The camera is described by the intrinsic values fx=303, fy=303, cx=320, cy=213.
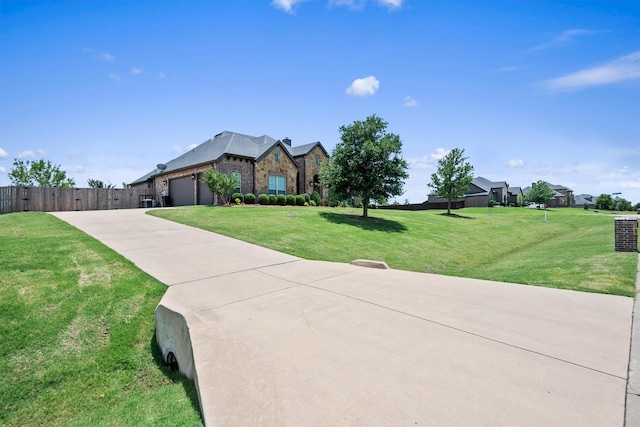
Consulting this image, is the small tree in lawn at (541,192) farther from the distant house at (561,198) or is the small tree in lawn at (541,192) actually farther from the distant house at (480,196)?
the distant house at (561,198)

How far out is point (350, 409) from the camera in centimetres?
243

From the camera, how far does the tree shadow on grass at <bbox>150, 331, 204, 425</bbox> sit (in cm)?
294

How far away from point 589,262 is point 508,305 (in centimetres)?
524

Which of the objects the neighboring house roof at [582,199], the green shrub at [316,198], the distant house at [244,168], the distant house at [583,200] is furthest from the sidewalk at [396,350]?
the neighboring house roof at [582,199]

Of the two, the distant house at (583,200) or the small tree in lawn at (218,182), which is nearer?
the small tree in lawn at (218,182)

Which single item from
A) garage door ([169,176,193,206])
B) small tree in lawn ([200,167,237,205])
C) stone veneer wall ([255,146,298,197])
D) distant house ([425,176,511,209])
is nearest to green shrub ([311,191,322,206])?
stone veneer wall ([255,146,298,197])

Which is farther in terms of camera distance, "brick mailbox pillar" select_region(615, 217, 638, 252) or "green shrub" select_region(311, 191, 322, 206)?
"green shrub" select_region(311, 191, 322, 206)

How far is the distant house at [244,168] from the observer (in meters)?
25.6

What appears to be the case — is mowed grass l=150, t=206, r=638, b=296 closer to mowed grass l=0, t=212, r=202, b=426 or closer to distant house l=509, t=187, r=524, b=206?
mowed grass l=0, t=212, r=202, b=426

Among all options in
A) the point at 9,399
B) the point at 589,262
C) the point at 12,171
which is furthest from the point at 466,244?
the point at 12,171

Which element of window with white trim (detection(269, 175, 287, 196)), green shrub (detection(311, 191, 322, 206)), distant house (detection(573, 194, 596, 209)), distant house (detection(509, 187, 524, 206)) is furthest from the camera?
distant house (detection(573, 194, 596, 209))

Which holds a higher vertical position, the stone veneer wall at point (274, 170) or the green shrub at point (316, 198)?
the stone veneer wall at point (274, 170)

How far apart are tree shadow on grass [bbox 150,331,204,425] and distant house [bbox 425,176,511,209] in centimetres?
4448

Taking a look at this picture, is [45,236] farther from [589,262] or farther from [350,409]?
[589,262]
